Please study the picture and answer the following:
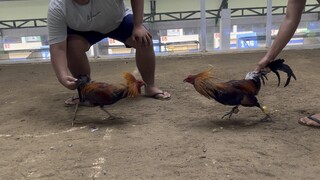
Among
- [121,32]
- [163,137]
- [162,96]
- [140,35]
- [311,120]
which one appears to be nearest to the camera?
[163,137]

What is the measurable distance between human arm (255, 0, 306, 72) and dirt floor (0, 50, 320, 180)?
424mm

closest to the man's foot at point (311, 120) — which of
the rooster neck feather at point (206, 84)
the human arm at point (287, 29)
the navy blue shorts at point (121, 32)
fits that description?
the human arm at point (287, 29)

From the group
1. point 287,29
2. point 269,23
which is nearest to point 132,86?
point 287,29

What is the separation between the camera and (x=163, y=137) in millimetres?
2406

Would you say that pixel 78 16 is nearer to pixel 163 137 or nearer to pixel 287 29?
pixel 163 137

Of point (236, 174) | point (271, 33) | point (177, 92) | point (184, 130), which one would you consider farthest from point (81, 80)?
point (271, 33)

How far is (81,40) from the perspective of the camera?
116 inches

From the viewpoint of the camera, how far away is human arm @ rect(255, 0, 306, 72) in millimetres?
2498

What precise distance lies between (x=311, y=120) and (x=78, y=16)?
1.72 metres

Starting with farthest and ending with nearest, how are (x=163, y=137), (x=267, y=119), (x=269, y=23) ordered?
(x=269, y=23) → (x=267, y=119) → (x=163, y=137)

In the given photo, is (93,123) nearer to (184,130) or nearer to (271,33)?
(184,130)

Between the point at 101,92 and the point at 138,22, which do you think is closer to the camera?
the point at 101,92

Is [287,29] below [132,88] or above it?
above

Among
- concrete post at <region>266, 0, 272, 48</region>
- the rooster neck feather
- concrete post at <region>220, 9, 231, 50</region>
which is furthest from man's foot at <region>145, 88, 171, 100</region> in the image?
concrete post at <region>266, 0, 272, 48</region>
